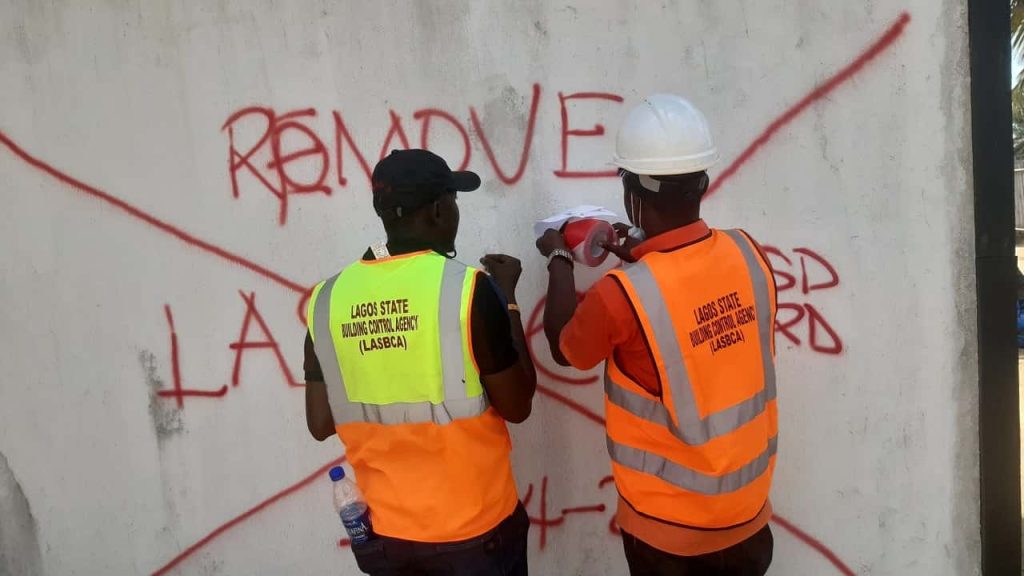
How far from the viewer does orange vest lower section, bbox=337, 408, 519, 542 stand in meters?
1.71

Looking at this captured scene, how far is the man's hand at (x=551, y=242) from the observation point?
2039 millimetres

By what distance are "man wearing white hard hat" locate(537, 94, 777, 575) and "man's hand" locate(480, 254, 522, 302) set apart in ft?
0.63

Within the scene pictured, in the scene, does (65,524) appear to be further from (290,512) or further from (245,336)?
(245,336)

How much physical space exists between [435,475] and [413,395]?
0.22 m

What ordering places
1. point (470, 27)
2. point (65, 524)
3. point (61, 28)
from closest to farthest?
point (470, 27) < point (61, 28) < point (65, 524)

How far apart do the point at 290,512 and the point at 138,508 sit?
2.15 feet

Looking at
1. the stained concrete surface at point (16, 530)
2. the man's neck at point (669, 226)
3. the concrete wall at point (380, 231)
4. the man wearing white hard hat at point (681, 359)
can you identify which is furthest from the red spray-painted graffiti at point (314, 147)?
the stained concrete surface at point (16, 530)

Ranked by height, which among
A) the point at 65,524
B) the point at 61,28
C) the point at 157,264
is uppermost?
the point at 61,28

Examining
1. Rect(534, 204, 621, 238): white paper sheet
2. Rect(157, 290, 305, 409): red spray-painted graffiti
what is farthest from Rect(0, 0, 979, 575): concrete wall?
Rect(534, 204, 621, 238): white paper sheet

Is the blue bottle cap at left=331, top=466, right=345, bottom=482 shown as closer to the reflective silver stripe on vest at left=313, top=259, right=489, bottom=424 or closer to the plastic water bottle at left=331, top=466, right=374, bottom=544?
the plastic water bottle at left=331, top=466, right=374, bottom=544

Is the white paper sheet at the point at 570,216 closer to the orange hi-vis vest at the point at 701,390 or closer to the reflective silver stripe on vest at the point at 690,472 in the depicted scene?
the orange hi-vis vest at the point at 701,390

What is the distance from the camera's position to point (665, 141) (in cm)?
174

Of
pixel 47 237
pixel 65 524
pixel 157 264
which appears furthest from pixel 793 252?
pixel 65 524

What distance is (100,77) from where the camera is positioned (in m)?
2.61
